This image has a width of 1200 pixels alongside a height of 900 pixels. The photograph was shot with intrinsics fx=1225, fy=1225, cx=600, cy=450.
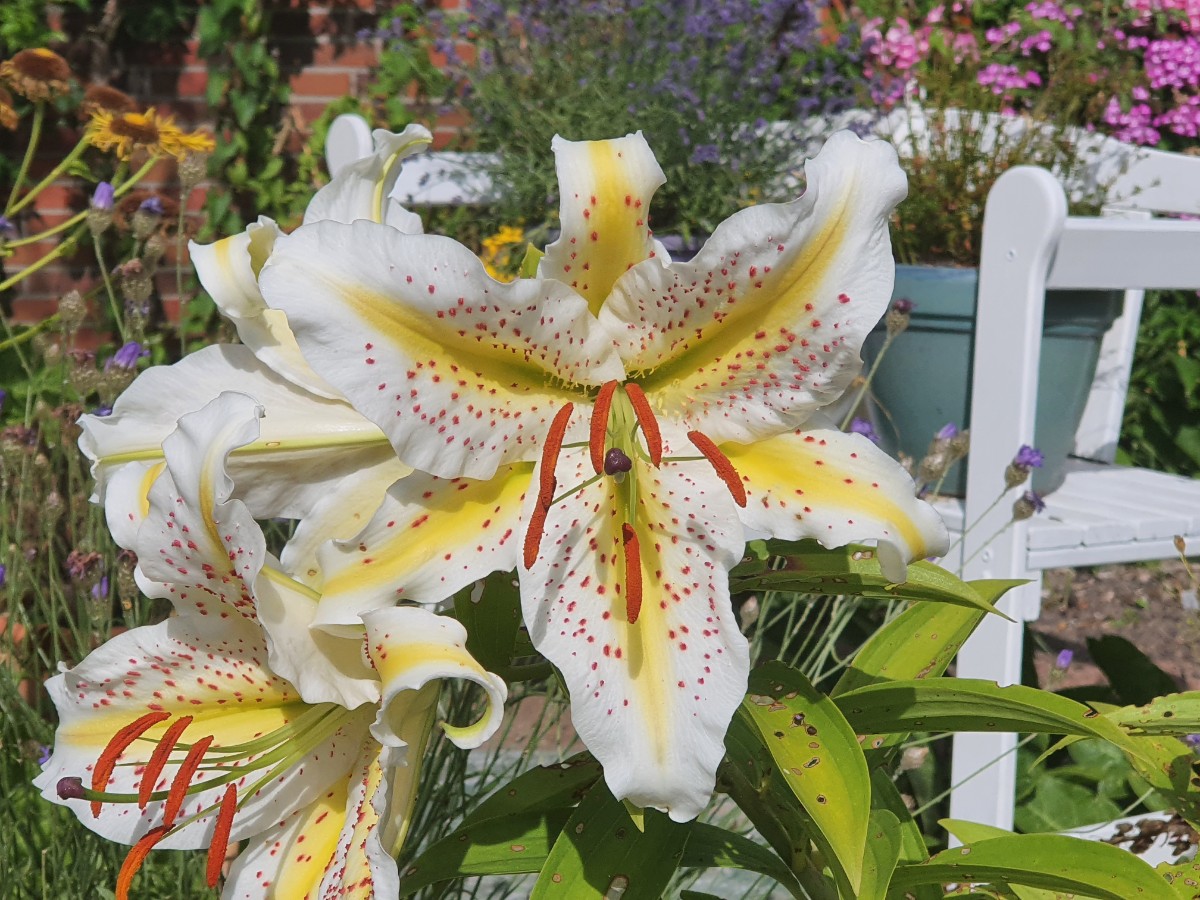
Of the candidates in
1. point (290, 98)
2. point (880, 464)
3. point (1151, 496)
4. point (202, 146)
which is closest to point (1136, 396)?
point (1151, 496)

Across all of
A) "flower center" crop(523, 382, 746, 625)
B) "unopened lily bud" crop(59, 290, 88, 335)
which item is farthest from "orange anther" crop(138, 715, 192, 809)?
"unopened lily bud" crop(59, 290, 88, 335)

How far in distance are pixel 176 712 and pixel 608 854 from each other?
273 mm

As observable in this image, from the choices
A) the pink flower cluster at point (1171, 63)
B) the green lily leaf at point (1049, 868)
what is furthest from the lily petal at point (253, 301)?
the pink flower cluster at point (1171, 63)

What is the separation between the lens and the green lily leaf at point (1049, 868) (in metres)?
0.78

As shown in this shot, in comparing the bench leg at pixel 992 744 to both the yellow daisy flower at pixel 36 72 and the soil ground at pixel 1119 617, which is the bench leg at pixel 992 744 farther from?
the yellow daisy flower at pixel 36 72

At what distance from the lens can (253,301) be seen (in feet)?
2.35

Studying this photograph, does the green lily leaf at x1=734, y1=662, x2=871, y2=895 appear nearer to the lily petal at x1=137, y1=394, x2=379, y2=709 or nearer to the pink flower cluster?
the lily petal at x1=137, y1=394, x2=379, y2=709

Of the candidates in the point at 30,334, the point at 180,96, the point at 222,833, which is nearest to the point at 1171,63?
the point at 180,96

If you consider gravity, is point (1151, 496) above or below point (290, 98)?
below

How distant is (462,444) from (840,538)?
0.65 ft

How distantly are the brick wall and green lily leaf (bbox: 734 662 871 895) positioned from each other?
282cm

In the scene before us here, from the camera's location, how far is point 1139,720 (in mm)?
909

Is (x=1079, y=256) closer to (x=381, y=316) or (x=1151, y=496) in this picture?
(x=1151, y=496)

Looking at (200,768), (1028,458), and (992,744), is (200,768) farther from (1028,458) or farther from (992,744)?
(992,744)
